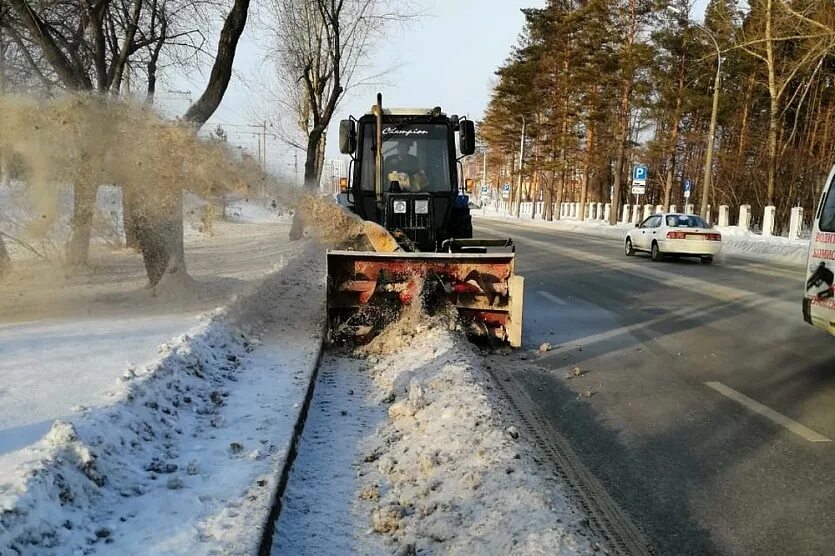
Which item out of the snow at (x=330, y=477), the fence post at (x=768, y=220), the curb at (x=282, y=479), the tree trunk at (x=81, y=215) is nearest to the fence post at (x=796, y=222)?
the fence post at (x=768, y=220)

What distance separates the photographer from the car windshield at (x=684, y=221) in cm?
2038

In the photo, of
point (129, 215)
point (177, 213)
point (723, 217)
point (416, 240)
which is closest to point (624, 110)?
point (723, 217)

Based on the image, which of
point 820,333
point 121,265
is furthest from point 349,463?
point 121,265

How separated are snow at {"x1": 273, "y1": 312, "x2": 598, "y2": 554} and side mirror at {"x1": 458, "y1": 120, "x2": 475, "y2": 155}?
403 centimetres

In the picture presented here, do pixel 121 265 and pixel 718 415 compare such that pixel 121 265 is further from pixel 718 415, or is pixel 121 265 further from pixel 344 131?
pixel 718 415

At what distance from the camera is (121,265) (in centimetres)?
1299

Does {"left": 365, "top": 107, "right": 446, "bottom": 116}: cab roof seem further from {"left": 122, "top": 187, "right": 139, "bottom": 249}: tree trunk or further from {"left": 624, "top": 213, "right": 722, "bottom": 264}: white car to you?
{"left": 624, "top": 213, "right": 722, "bottom": 264}: white car

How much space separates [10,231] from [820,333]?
11255mm

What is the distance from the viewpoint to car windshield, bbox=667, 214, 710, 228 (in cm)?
2038

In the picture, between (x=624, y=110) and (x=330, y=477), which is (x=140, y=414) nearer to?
(x=330, y=477)

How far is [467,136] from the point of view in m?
9.41

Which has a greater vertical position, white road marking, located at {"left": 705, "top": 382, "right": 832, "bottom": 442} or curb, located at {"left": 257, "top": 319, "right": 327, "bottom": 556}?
curb, located at {"left": 257, "top": 319, "right": 327, "bottom": 556}

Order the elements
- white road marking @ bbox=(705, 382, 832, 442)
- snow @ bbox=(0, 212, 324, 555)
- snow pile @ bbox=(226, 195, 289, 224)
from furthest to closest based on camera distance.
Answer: snow pile @ bbox=(226, 195, 289, 224) → white road marking @ bbox=(705, 382, 832, 442) → snow @ bbox=(0, 212, 324, 555)

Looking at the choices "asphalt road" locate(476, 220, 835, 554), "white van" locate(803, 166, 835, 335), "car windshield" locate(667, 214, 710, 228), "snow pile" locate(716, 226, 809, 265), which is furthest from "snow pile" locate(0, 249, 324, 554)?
"snow pile" locate(716, 226, 809, 265)
